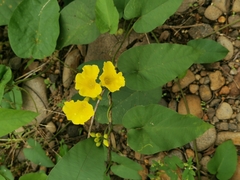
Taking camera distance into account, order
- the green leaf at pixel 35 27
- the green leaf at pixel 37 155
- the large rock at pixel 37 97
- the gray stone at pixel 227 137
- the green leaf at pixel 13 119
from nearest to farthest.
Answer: the green leaf at pixel 13 119 → the green leaf at pixel 35 27 → the gray stone at pixel 227 137 → the green leaf at pixel 37 155 → the large rock at pixel 37 97

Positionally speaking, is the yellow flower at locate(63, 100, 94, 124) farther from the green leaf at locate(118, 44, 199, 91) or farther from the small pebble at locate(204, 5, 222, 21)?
the small pebble at locate(204, 5, 222, 21)

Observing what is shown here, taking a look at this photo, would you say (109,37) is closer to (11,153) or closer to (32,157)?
(32,157)

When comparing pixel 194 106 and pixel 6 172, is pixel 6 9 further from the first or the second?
pixel 194 106

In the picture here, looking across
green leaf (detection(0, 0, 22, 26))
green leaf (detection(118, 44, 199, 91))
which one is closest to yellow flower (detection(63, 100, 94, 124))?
green leaf (detection(118, 44, 199, 91))

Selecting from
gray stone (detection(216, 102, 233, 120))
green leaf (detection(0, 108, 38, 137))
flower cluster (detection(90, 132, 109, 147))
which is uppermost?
green leaf (detection(0, 108, 38, 137))

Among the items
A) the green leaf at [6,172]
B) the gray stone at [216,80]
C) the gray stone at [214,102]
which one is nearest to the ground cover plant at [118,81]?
the gray stone at [216,80]

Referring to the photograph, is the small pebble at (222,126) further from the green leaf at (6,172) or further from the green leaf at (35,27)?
the green leaf at (6,172)

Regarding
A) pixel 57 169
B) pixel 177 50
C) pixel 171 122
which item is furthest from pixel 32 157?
pixel 177 50
